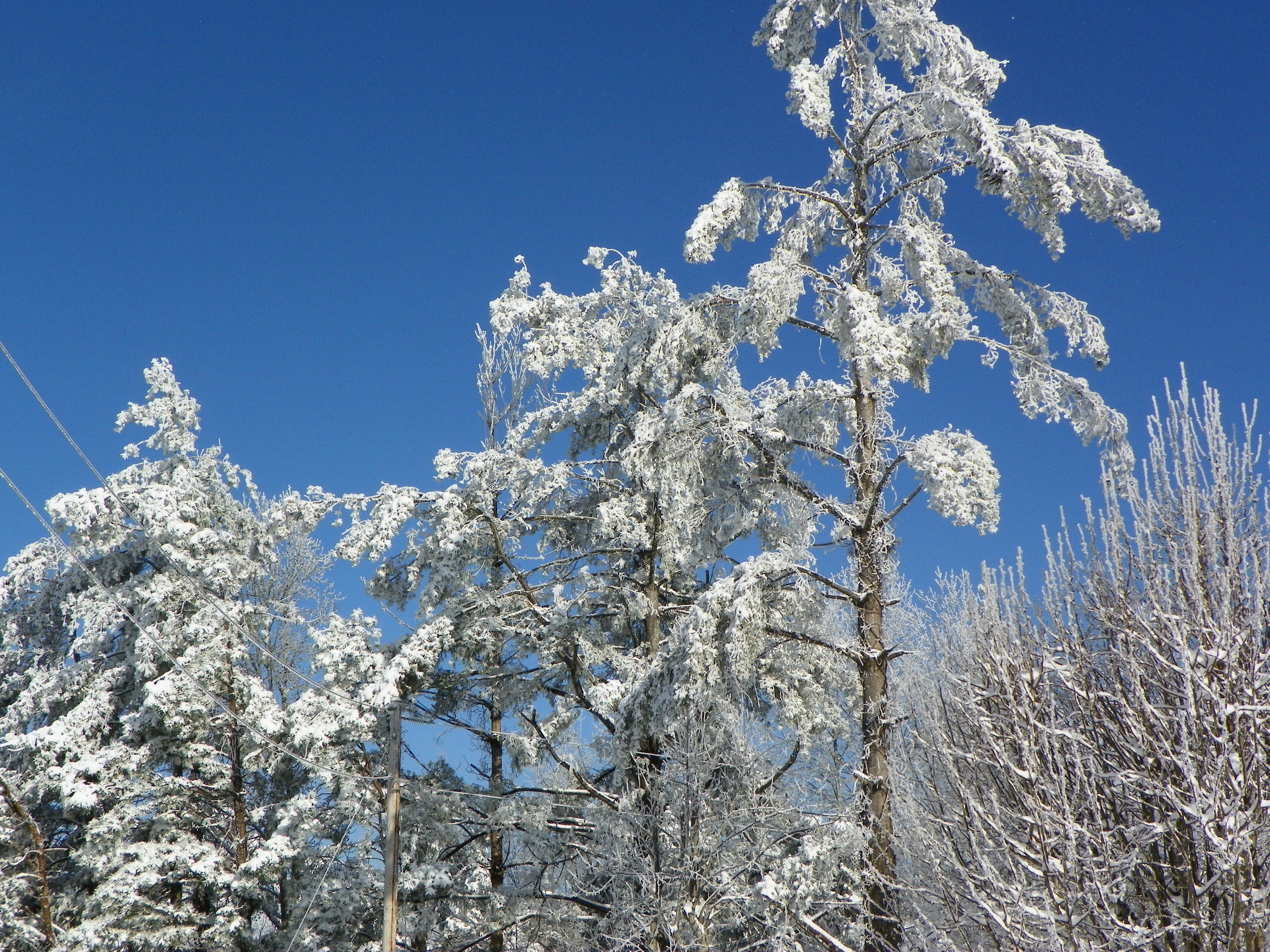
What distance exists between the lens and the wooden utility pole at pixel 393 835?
45.9 feet

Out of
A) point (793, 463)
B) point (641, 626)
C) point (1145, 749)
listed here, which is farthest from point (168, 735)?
point (1145, 749)

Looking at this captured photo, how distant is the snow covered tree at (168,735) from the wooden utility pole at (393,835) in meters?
0.90

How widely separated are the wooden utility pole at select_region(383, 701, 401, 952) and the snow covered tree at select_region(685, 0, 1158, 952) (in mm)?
6740

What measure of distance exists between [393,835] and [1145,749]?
10.3 m

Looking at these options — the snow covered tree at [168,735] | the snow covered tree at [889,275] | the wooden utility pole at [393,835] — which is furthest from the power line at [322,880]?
the snow covered tree at [889,275]

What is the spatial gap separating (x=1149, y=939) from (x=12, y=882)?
18.0 m

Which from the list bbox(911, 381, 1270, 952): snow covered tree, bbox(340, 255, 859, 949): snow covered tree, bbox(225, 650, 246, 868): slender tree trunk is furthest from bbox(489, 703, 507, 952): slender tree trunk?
bbox(911, 381, 1270, 952): snow covered tree

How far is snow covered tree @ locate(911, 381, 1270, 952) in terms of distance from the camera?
678 centimetres

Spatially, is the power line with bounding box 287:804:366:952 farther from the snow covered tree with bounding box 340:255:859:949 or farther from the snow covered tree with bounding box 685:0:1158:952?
the snow covered tree with bounding box 685:0:1158:952

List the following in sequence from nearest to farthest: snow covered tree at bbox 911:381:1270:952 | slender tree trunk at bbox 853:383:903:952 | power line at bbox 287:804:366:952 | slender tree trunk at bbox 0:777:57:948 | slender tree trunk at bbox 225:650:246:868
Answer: snow covered tree at bbox 911:381:1270:952
slender tree trunk at bbox 853:383:903:952
power line at bbox 287:804:366:952
slender tree trunk at bbox 0:777:57:948
slender tree trunk at bbox 225:650:246:868

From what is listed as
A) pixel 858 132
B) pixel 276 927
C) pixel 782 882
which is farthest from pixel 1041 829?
pixel 276 927

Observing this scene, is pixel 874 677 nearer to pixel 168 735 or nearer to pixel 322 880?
pixel 322 880

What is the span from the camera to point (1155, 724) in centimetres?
720

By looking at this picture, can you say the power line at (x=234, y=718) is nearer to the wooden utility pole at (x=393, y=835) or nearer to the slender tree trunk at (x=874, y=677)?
the wooden utility pole at (x=393, y=835)
